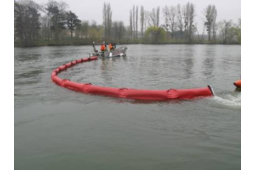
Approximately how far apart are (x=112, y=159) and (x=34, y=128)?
3.20 metres

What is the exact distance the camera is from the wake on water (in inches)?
357

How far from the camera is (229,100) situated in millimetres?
9711

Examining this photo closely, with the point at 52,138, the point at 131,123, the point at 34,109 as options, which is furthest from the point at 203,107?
→ the point at 34,109

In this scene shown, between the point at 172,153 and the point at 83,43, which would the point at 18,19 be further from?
the point at 172,153

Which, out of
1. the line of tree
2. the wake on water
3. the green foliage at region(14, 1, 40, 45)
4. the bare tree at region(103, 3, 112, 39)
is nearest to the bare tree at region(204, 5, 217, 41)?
the line of tree

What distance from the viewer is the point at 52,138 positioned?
6730 millimetres

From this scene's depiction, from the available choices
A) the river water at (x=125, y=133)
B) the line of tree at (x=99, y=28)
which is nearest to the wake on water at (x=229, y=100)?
the river water at (x=125, y=133)

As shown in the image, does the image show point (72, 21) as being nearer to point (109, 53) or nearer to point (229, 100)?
point (109, 53)

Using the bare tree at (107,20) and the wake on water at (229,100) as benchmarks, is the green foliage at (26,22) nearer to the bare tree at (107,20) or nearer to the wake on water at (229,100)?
the bare tree at (107,20)

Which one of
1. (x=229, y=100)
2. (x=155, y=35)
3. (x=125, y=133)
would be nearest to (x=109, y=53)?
(x=229, y=100)

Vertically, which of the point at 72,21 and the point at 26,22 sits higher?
the point at 72,21

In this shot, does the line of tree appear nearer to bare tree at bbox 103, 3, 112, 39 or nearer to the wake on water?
bare tree at bbox 103, 3, 112, 39

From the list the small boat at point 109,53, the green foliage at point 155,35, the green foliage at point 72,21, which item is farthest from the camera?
the green foliage at point 155,35

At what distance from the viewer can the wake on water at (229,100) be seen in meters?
9.06
